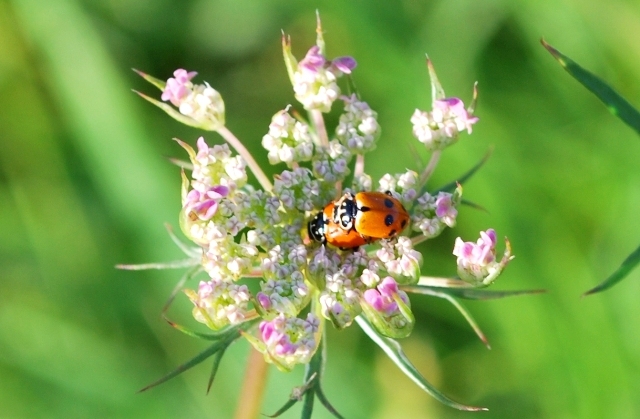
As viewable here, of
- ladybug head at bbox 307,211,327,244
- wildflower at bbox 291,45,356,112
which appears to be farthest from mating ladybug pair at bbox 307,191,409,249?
wildflower at bbox 291,45,356,112

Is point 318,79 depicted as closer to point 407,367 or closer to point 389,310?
point 389,310

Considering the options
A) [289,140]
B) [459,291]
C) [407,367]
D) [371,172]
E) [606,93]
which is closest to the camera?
[606,93]

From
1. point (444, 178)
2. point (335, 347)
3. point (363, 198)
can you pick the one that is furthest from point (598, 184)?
point (363, 198)

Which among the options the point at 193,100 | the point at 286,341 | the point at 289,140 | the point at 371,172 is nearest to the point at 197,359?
the point at 286,341

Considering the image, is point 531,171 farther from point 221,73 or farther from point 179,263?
point 179,263

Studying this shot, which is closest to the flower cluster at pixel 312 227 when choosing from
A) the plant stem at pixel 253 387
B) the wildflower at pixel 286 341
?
the wildflower at pixel 286 341

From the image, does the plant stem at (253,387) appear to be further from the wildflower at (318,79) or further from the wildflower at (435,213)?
the wildflower at (318,79)

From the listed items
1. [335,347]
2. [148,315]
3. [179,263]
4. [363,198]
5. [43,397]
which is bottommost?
[43,397]
